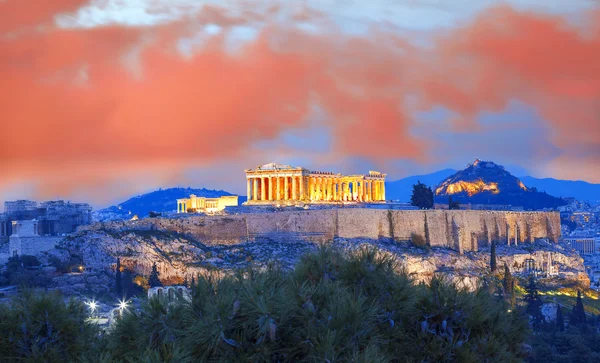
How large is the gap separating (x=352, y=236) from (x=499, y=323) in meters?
40.8

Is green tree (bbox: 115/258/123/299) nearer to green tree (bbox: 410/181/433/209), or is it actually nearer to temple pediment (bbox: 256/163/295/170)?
temple pediment (bbox: 256/163/295/170)

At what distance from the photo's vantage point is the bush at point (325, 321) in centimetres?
1526

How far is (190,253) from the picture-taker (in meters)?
55.4

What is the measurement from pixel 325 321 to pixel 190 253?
40296mm

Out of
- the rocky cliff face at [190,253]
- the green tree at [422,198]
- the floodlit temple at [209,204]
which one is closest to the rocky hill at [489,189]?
the green tree at [422,198]

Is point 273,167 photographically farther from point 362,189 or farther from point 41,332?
point 41,332

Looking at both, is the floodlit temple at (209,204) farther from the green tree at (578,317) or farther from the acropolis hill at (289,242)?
the green tree at (578,317)

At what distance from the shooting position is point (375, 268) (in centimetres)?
1878

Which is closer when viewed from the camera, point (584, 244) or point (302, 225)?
point (302, 225)

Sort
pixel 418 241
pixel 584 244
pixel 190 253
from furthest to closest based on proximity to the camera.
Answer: pixel 584 244
pixel 418 241
pixel 190 253

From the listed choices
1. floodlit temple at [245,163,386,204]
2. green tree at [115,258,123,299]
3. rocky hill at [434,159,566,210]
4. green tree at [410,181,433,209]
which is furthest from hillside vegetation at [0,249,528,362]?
rocky hill at [434,159,566,210]

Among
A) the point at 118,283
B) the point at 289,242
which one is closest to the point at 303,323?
the point at 118,283

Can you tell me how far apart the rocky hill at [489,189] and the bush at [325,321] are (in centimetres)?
11667

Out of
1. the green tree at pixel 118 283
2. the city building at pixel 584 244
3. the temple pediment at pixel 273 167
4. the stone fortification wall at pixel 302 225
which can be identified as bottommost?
the green tree at pixel 118 283
